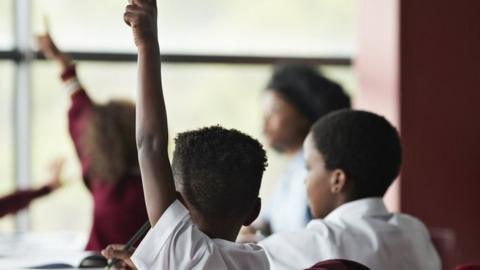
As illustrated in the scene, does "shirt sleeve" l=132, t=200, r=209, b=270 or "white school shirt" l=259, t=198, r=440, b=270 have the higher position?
"shirt sleeve" l=132, t=200, r=209, b=270

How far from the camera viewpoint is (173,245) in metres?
1.47

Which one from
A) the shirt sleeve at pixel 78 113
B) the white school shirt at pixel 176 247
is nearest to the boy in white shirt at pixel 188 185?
the white school shirt at pixel 176 247

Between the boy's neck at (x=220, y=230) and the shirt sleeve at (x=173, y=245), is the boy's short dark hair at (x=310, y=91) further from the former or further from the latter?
the shirt sleeve at (x=173, y=245)

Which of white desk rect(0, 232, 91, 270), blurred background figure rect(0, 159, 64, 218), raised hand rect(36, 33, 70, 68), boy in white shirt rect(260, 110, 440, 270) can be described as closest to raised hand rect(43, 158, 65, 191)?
blurred background figure rect(0, 159, 64, 218)

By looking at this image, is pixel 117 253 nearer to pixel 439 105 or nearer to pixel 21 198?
pixel 21 198

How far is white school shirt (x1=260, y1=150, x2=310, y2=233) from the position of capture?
11.5ft

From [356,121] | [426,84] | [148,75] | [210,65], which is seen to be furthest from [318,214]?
[210,65]

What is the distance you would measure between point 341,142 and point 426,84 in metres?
1.94

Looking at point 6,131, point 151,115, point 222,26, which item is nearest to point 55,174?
point 6,131

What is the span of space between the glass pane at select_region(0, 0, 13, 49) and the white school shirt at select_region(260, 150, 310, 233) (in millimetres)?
1549

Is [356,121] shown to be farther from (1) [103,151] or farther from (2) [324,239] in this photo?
(1) [103,151]

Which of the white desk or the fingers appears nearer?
the fingers

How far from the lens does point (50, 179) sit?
3682 millimetres

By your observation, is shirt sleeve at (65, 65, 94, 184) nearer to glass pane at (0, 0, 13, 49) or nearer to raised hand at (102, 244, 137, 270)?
glass pane at (0, 0, 13, 49)
